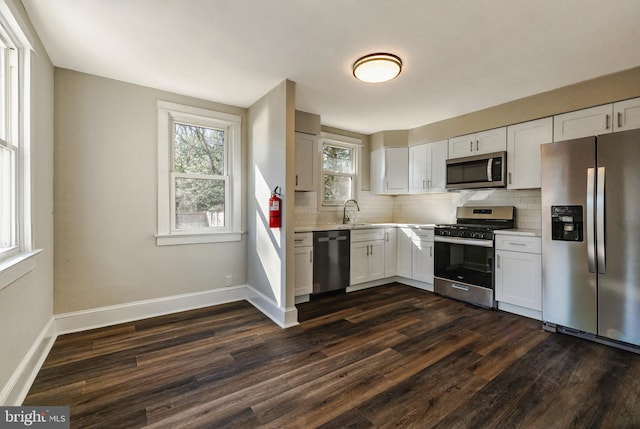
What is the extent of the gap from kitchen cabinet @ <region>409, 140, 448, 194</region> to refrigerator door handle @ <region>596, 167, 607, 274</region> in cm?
178

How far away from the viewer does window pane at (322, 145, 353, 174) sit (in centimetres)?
468

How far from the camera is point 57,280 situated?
2695 millimetres

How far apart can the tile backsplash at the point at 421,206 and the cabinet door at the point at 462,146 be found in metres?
0.60

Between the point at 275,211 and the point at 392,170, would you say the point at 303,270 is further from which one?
the point at 392,170

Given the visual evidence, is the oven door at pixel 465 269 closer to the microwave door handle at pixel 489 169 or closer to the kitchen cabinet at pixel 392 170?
the microwave door handle at pixel 489 169

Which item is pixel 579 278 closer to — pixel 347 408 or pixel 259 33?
pixel 347 408

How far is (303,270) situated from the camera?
11.8 feet

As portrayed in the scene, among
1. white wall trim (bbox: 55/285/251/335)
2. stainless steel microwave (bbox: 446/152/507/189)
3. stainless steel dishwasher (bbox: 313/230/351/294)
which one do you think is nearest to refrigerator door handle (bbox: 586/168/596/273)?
stainless steel microwave (bbox: 446/152/507/189)

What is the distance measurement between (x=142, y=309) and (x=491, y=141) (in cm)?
461

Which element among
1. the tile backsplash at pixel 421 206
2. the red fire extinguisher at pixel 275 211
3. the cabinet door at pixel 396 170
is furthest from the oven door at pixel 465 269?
the red fire extinguisher at pixel 275 211

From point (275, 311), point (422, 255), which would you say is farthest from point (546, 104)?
point (275, 311)

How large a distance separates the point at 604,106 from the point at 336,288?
348cm

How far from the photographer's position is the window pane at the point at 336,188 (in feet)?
15.4

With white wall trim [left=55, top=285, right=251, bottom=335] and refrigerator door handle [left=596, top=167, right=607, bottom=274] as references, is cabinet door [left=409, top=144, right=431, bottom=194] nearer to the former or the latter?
refrigerator door handle [left=596, top=167, right=607, bottom=274]
